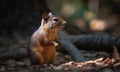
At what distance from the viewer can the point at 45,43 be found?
7.44m

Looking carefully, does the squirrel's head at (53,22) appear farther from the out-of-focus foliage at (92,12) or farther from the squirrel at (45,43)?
the out-of-focus foliage at (92,12)

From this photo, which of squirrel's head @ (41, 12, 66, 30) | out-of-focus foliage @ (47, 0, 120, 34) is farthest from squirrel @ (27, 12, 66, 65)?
out-of-focus foliage @ (47, 0, 120, 34)

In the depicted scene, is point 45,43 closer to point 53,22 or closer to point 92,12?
point 53,22

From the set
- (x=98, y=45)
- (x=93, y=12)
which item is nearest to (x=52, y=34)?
(x=98, y=45)

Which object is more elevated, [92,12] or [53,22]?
[92,12]

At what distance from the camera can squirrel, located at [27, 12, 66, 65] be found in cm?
745

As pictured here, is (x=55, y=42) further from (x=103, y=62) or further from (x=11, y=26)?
(x=11, y=26)

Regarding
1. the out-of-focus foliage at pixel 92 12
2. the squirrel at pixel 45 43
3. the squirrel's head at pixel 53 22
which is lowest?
the squirrel at pixel 45 43

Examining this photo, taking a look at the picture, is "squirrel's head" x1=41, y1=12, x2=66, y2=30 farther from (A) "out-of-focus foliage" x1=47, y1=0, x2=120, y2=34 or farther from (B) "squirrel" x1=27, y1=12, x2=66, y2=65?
(A) "out-of-focus foliage" x1=47, y1=0, x2=120, y2=34

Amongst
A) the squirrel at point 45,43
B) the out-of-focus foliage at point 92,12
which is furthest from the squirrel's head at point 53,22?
the out-of-focus foliage at point 92,12

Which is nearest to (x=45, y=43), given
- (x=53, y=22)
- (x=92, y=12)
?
(x=53, y=22)

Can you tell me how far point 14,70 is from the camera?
7.18 m

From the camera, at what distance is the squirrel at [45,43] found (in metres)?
7.45

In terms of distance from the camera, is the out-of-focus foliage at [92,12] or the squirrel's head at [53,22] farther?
the out-of-focus foliage at [92,12]
